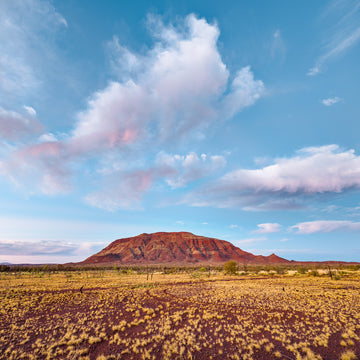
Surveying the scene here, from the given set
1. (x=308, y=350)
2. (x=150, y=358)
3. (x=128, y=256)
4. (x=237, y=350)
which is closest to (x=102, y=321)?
(x=150, y=358)

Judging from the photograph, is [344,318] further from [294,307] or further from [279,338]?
[279,338]

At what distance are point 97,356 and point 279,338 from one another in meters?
10.1

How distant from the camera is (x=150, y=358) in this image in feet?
34.6

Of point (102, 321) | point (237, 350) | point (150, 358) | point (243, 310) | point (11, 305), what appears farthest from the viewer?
point (11, 305)

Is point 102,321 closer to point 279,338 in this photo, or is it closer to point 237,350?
point 237,350

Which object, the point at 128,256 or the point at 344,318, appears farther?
the point at 128,256

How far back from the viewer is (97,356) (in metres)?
10.9

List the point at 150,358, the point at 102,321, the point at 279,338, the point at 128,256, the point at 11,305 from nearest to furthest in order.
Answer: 1. the point at 150,358
2. the point at 279,338
3. the point at 102,321
4. the point at 11,305
5. the point at 128,256

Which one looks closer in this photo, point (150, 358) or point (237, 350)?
point (150, 358)

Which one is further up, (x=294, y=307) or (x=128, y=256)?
(x=128, y=256)

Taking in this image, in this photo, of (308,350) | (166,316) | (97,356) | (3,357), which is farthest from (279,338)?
(3,357)

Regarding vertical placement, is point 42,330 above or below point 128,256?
below

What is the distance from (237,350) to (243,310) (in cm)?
929

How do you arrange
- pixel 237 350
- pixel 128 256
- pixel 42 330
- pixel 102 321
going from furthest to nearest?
pixel 128 256, pixel 102 321, pixel 42 330, pixel 237 350
